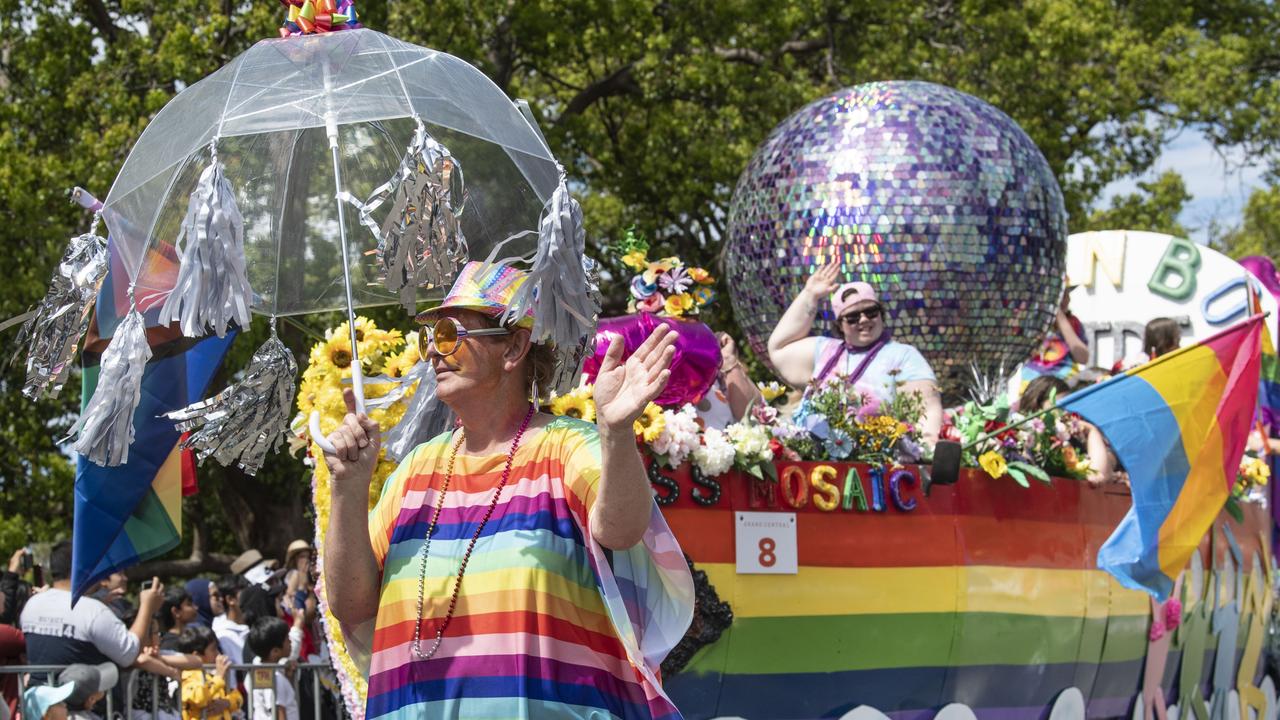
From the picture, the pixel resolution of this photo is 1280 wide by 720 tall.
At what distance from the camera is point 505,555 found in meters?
3.40

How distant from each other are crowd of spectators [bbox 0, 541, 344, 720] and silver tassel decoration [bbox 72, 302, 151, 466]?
253 cm

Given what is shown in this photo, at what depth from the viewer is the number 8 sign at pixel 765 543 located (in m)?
5.73

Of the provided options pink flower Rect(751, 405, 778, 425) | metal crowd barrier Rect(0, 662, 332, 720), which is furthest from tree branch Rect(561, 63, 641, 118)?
pink flower Rect(751, 405, 778, 425)

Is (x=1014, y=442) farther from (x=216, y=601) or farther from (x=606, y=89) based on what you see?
(x=606, y=89)

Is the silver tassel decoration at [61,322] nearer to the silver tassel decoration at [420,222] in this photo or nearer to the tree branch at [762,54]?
the silver tassel decoration at [420,222]

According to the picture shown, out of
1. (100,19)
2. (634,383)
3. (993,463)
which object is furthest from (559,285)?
(100,19)

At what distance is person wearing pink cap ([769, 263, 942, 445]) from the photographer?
7012mm

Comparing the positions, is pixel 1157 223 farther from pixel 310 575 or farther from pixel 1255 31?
pixel 310 575

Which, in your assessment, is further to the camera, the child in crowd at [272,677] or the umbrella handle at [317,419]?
the child in crowd at [272,677]

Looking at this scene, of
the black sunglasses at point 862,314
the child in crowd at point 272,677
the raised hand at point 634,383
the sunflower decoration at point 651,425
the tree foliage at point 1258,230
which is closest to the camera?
the raised hand at point 634,383

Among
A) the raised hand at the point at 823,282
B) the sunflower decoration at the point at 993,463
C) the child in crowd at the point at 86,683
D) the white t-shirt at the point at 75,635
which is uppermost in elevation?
the raised hand at the point at 823,282

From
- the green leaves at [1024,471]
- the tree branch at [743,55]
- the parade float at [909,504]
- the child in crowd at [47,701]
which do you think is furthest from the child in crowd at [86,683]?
the tree branch at [743,55]

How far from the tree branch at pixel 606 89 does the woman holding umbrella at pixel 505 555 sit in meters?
13.4

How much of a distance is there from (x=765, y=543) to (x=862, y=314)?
5.84 feet
